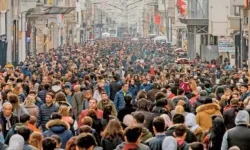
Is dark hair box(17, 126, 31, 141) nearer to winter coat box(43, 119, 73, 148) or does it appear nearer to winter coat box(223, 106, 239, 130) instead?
winter coat box(43, 119, 73, 148)

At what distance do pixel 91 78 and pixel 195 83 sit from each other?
4.59m

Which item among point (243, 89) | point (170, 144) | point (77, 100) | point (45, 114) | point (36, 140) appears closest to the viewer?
point (170, 144)

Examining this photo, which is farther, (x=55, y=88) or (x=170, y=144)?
(x=55, y=88)

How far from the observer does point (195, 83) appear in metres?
27.4

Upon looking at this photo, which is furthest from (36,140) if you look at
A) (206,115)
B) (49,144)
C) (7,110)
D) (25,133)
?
(206,115)

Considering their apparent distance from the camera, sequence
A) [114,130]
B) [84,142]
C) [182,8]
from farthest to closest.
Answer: [182,8] → [114,130] → [84,142]

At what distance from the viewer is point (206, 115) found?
1739 centimetres

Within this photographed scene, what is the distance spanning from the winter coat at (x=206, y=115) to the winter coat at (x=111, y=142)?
11.7 ft

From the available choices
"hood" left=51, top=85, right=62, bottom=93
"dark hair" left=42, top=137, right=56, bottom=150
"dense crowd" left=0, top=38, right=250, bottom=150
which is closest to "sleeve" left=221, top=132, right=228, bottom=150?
"dense crowd" left=0, top=38, right=250, bottom=150

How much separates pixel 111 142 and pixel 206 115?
12.7 feet

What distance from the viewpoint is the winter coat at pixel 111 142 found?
13.8 meters

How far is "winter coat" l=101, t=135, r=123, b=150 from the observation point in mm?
13781

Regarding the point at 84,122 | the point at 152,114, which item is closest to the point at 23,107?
the point at 152,114

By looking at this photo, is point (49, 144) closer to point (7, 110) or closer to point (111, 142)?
point (111, 142)
